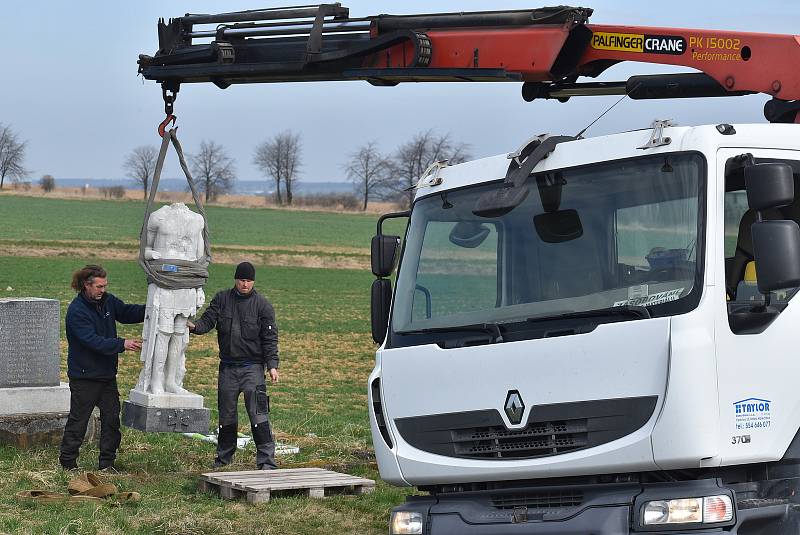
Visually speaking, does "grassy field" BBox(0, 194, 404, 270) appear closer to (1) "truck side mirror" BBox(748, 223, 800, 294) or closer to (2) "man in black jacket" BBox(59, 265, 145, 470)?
(2) "man in black jacket" BBox(59, 265, 145, 470)

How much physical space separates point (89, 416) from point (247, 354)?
1.57 m

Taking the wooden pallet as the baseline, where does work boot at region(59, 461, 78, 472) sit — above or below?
above

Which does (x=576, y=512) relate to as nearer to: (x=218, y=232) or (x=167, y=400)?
(x=167, y=400)

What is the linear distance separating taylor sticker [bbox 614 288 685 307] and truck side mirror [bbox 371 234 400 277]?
5.79 ft

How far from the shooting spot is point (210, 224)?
239ft

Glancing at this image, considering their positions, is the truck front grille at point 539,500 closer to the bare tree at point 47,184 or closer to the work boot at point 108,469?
the work boot at point 108,469

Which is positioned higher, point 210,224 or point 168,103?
point 210,224

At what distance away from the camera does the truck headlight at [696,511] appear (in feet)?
21.6

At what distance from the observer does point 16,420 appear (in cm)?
1292

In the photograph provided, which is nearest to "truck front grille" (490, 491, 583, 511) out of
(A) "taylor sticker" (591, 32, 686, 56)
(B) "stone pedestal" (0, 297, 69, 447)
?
(A) "taylor sticker" (591, 32, 686, 56)

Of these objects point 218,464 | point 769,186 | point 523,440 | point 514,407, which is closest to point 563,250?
point 514,407

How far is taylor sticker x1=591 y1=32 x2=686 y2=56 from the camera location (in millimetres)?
8703

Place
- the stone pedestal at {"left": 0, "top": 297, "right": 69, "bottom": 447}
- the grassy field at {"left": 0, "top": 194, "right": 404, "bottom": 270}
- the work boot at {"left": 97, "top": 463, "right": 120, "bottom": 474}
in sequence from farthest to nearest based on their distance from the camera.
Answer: the grassy field at {"left": 0, "top": 194, "right": 404, "bottom": 270}
the stone pedestal at {"left": 0, "top": 297, "right": 69, "bottom": 447}
the work boot at {"left": 97, "top": 463, "right": 120, "bottom": 474}

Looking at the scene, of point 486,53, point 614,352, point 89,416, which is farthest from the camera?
point 89,416
